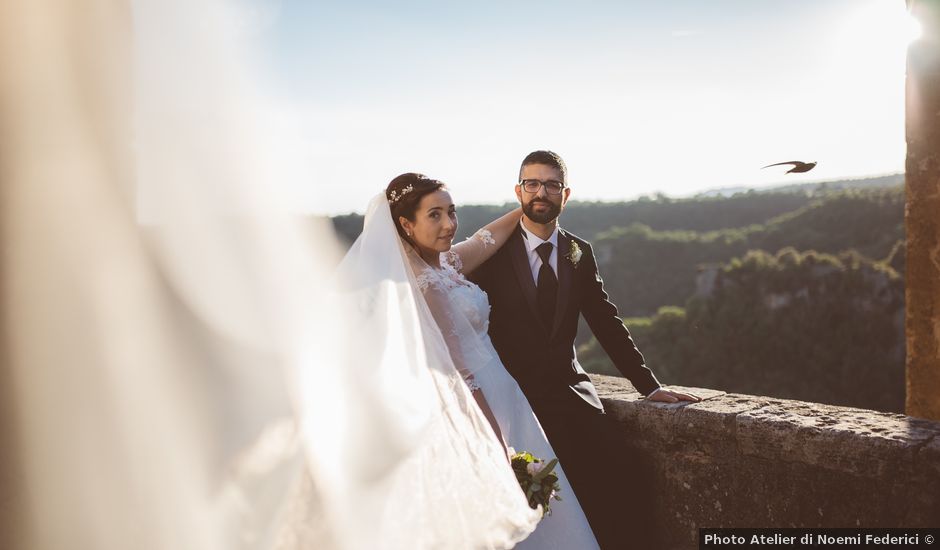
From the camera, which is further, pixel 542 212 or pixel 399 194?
pixel 542 212

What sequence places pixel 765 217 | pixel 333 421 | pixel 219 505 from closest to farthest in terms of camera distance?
pixel 219 505 < pixel 333 421 < pixel 765 217

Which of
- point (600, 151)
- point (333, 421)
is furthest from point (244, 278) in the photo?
point (600, 151)

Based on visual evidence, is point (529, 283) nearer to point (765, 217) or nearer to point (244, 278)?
point (244, 278)

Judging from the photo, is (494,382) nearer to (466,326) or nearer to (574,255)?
(466,326)

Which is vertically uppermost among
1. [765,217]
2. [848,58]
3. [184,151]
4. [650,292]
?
[848,58]

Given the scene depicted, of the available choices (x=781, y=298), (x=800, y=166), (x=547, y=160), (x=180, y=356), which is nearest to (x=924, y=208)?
(x=800, y=166)

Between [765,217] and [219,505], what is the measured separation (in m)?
48.0

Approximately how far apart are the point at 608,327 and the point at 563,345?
Answer: 289mm

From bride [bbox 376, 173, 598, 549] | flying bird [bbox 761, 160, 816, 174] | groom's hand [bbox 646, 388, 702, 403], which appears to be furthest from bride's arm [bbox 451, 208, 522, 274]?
flying bird [bbox 761, 160, 816, 174]

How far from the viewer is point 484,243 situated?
3457mm

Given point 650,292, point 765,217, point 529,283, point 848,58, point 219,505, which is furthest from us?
point 765,217

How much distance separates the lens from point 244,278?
2.68m

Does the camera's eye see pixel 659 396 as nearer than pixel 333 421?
No

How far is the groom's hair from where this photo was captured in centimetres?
338
